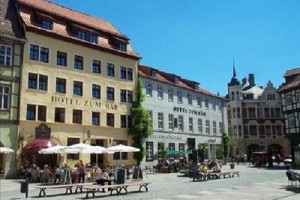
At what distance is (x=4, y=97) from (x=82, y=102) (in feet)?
24.6

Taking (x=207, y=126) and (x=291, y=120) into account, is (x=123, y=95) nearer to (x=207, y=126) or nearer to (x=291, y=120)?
(x=207, y=126)

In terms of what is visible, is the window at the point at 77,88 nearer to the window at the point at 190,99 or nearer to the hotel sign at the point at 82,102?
the hotel sign at the point at 82,102

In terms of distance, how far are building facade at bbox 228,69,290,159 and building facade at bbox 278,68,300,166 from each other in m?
19.9

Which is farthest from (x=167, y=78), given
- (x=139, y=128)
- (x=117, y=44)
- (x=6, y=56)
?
(x=6, y=56)

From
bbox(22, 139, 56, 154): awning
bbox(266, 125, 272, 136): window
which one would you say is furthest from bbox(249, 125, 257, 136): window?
bbox(22, 139, 56, 154): awning

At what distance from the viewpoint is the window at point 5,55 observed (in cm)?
3002

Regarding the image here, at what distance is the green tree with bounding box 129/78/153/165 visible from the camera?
39031 millimetres

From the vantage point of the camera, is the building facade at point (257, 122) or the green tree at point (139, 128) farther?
the building facade at point (257, 122)

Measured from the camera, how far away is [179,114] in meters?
47.7

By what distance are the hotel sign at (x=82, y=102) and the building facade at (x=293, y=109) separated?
23.6 metres

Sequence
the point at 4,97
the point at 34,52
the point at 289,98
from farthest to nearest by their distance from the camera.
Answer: the point at 289,98 → the point at 34,52 → the point at 4,97

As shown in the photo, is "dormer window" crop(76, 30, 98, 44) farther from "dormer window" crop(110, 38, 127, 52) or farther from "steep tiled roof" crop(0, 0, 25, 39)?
"steep tiled roof" crop(0, 0, 25, 39)

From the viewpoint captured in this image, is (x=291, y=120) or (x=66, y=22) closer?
(x=66, y=22)

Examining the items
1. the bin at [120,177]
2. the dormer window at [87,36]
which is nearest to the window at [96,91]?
the dormer window at [87,36]
